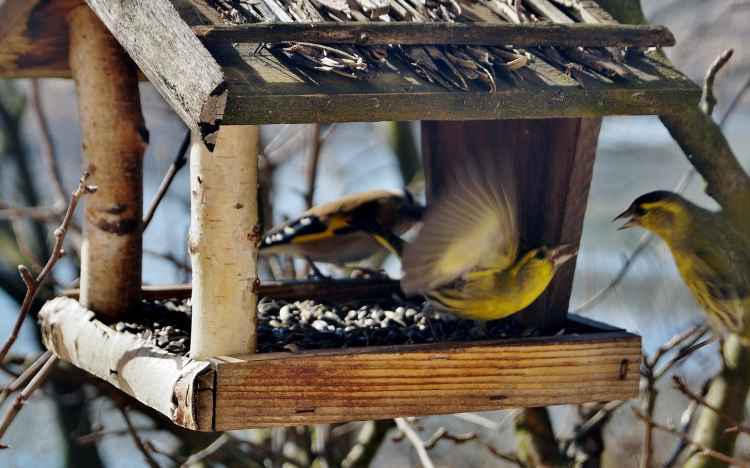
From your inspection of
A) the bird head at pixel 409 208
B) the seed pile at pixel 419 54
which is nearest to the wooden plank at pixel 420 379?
the seed pile at pixel 419 54

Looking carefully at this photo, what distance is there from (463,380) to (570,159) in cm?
67

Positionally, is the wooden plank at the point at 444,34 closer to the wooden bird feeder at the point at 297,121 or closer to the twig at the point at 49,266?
the wooden bird feeder at the point at 297,121

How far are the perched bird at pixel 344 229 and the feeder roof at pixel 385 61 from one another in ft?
3.81

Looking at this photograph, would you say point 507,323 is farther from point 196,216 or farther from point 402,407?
point 196,216

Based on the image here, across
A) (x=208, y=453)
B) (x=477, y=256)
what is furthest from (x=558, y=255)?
(x=208, y=453)

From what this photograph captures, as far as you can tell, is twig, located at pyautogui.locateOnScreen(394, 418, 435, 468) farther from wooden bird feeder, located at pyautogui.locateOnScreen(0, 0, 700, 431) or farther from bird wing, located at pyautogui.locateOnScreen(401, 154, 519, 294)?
bird wing, located at pyautogui.locateOnScreen(401, 154, 519, 294)

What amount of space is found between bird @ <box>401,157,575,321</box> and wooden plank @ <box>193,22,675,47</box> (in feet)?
1.36

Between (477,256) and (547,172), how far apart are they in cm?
33

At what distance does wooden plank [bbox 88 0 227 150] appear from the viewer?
138cm

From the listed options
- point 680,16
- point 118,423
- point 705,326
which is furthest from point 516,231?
point 118,423

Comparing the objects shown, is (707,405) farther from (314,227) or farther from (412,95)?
(314,227)

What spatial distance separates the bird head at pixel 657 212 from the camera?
2.54 metres

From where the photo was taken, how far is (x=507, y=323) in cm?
250

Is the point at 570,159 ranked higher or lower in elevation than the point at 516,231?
higher
